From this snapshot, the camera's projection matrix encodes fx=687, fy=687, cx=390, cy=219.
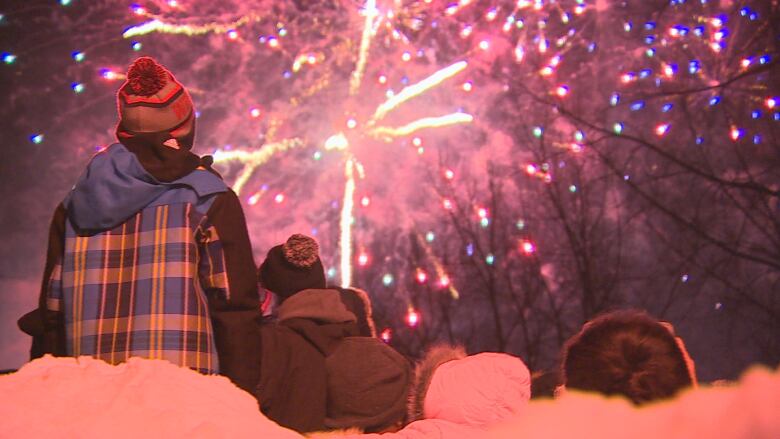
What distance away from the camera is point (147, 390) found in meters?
0.93

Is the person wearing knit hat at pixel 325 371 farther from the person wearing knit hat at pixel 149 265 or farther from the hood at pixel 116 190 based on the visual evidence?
the hood at pixel 116 190

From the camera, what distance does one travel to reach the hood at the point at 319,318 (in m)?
2.51

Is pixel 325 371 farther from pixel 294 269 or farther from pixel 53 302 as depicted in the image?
pixel 53 302

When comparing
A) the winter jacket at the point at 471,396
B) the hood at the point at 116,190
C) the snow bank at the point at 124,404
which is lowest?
the winter jacket at the point at 471,396

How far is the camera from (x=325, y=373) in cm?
243

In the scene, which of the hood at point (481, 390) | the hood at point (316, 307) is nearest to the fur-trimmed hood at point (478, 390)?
the hood at point (481, 390)

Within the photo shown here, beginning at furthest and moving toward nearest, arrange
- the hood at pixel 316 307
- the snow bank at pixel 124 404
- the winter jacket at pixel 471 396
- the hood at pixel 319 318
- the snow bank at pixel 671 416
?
the hood at pixel 316 307 < the hood at pixel 319 318 < the winter jacket at pixel 471 396 < the snow bank at pixel 124 404 < the snow bank at pixel 671 416

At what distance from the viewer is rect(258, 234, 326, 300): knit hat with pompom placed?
9.53 feet

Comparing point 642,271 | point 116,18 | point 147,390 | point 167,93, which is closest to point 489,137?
point 642,271

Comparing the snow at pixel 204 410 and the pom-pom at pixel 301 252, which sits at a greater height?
the pom-pom at pixel 301 252

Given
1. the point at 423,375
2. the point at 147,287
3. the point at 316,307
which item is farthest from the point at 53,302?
the point at 423,375

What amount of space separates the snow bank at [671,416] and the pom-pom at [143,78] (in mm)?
2041

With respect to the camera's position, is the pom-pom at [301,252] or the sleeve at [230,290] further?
the pom-pom at [301,252]

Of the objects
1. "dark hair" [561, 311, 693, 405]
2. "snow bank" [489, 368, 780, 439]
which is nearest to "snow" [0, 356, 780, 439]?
"snow bank" [489, 368, 780, 439]
